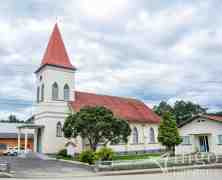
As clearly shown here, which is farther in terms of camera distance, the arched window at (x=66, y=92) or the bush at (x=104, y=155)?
the arched window at (x=66, y=92)

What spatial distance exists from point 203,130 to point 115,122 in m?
9.91

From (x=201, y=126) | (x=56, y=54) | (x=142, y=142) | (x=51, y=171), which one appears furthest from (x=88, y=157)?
(x=56, y=54)

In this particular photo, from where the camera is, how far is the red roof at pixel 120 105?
36653mm

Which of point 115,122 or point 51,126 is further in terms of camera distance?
point 51,126

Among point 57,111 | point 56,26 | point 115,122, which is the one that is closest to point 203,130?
point 115,122

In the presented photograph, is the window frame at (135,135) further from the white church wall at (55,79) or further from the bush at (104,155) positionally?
the bush at (104,155)

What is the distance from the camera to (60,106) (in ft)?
112

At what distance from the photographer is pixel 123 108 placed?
3962 centimetres

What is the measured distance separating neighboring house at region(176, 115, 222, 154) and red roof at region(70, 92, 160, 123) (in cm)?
908

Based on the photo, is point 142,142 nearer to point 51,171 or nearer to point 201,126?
point 201,126

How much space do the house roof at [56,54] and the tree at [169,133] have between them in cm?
1438

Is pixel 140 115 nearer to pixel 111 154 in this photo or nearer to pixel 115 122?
pixel 115 122

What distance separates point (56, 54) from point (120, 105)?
12103 mm

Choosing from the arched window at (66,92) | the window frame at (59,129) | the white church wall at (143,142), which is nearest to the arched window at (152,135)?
the white church wall at (143,142)
